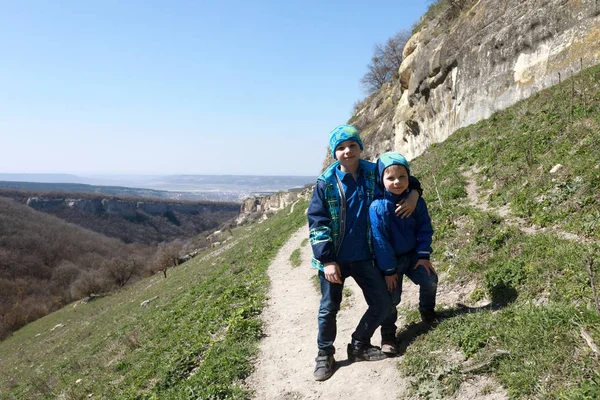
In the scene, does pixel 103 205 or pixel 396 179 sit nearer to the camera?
pixel 396 179

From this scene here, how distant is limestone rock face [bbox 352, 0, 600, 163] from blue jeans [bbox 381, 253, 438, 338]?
9704 millimetres

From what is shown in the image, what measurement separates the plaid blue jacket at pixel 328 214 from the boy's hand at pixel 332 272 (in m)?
0.06

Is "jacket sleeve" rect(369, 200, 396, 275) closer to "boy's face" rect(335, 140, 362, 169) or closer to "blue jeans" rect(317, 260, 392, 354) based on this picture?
"blue jeans" rect(317, 260, 392, 354)

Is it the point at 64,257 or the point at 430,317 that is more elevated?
the point at 430,317

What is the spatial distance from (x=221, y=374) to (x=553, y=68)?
14.7 m

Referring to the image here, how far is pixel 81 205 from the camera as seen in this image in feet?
546

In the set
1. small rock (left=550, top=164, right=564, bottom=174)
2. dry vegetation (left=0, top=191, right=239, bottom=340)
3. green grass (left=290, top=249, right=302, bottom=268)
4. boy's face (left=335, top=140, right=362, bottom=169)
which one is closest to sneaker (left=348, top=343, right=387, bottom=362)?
boy's face (left=335, top=140, right=362, bottom=169)

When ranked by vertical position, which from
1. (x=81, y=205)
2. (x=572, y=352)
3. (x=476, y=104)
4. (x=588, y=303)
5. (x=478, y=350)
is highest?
(x=476, y=104)

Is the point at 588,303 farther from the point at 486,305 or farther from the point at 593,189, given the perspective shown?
the point at 593,189

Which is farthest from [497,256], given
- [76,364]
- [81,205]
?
[81,205]

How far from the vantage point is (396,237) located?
14.3 ft

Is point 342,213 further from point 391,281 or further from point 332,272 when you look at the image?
point 391,281

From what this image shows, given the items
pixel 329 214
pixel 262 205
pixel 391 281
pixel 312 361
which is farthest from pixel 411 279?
pixel 262 205

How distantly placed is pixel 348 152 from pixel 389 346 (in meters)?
2.51
